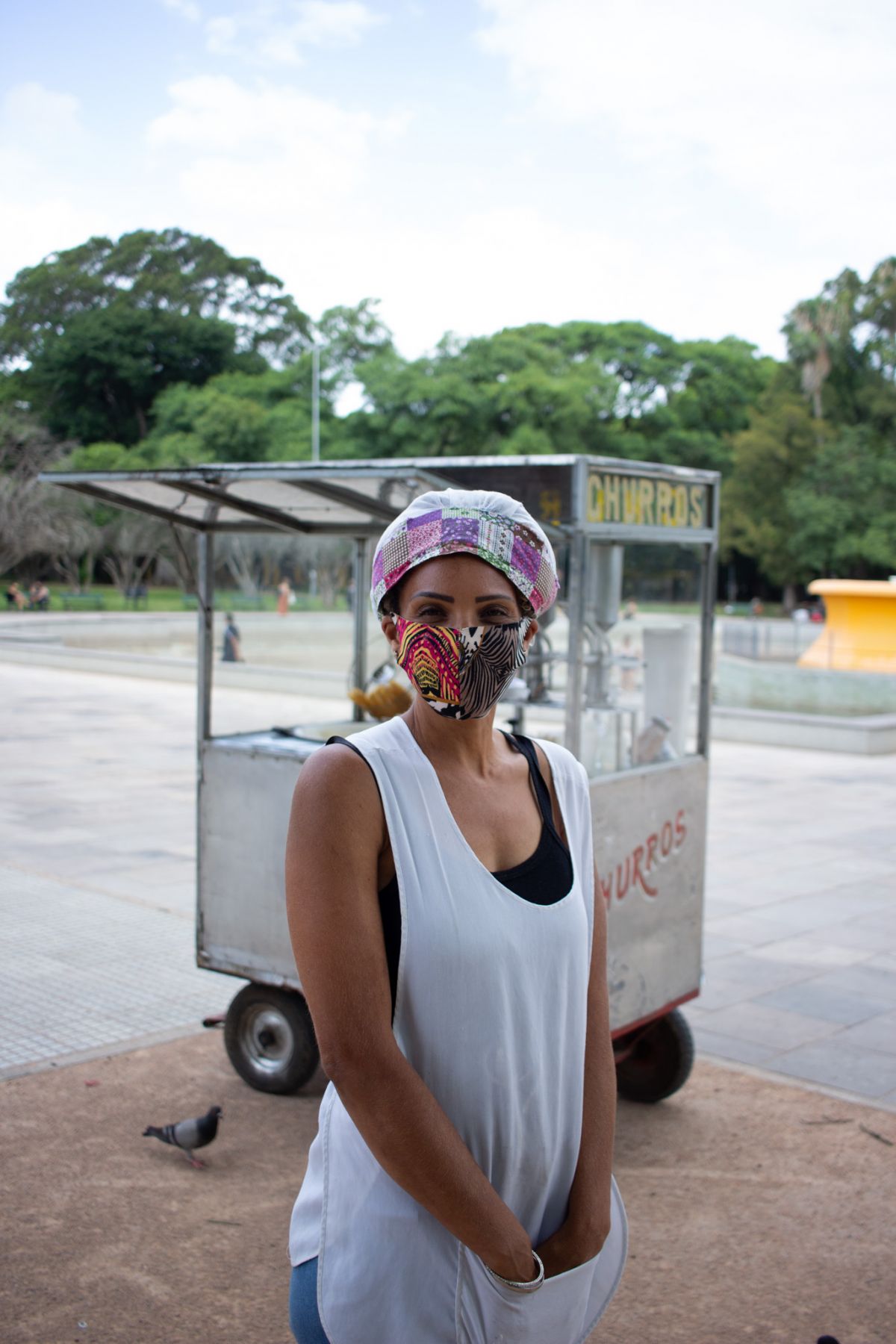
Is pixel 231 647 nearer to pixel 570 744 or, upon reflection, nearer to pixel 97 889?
pixel 97 889

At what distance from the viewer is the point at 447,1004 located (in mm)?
1607

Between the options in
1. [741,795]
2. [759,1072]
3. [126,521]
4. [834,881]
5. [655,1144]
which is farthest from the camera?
[126,521]

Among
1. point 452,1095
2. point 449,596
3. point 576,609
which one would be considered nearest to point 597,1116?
point 452,1095

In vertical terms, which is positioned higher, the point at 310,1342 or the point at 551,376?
the point at 551,376

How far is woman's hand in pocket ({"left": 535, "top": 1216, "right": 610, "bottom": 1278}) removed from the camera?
5.55 ft

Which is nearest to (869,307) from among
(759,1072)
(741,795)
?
(741,795)

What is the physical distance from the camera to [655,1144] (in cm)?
430

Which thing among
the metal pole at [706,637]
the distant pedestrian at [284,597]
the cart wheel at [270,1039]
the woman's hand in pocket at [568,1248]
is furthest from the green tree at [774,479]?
the woman's hand in pocket at [568,1248]

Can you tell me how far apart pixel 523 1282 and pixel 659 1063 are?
320cm

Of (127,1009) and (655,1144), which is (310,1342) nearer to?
(655,1144)

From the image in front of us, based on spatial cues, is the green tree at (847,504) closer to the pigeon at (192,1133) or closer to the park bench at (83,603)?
the park bench at (83,603)

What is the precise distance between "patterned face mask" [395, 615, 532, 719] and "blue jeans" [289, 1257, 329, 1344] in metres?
0.79

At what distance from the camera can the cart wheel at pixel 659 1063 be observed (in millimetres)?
4602

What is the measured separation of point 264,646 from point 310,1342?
98.9 feet
